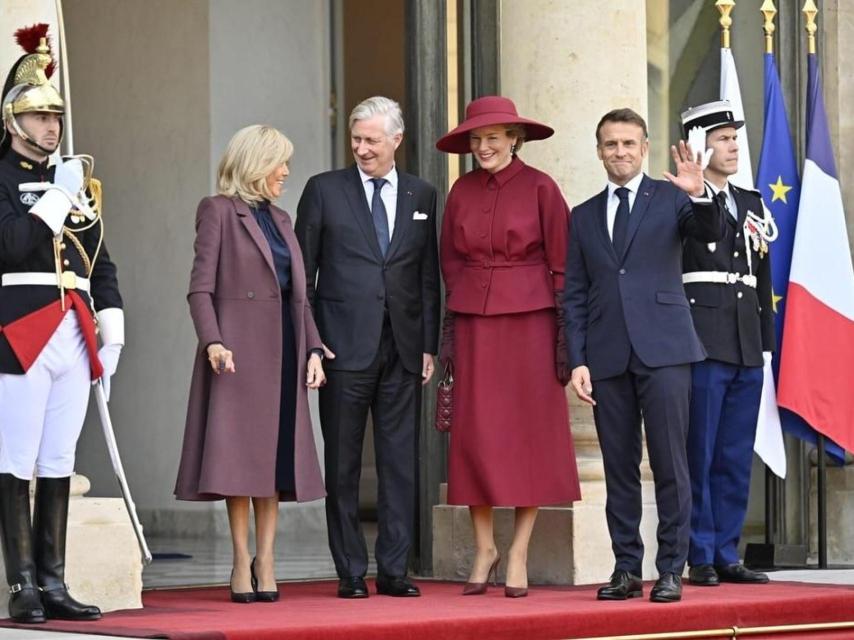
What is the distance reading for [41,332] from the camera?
6145 millimetres

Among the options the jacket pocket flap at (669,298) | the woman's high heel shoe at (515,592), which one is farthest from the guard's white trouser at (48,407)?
the jacket pocket flap at (669,298)

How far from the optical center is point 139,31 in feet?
36.2

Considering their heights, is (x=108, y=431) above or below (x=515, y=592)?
above

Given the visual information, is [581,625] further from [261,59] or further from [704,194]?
[261,59]

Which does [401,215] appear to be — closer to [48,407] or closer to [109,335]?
[109,335]

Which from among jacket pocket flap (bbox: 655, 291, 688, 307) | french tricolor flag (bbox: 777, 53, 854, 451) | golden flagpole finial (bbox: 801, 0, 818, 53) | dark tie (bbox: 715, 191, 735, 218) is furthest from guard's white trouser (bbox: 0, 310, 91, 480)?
golden flagpole finial (bbox: 801, 0, 818, 53)

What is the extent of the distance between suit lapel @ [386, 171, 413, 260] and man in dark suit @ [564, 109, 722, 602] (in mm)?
656

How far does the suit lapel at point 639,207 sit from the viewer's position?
23.2ft

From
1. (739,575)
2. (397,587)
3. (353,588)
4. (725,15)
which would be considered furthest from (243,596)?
(725,15)

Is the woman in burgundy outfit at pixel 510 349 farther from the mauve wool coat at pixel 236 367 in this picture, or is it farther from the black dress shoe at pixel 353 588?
the mauve wool coat at pixel 236 367

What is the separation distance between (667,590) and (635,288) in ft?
3.52

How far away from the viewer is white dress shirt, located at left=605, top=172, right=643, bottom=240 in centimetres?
712

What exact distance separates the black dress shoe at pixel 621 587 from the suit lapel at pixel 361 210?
147 centimetres

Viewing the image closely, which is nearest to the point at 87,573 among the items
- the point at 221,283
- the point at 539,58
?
the point at 221,283
